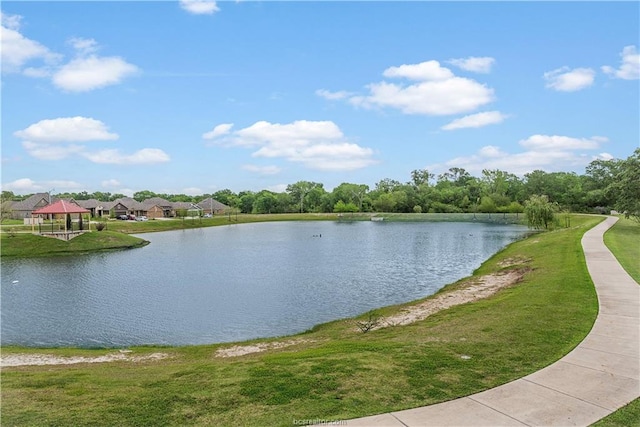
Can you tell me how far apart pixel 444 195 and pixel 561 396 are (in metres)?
141

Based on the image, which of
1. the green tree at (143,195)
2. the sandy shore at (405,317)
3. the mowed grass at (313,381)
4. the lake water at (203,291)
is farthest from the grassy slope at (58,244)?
the green tree at (143,195)

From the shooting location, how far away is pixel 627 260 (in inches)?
888

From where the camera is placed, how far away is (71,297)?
25.7m

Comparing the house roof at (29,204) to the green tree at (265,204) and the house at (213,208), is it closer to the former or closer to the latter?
the house at (213,208)

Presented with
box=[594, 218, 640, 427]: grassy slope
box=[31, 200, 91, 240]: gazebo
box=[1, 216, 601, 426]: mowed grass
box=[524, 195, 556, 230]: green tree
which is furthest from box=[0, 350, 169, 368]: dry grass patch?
box=[524, 195, 556, 230]: green tree

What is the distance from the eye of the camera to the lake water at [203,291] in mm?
18922

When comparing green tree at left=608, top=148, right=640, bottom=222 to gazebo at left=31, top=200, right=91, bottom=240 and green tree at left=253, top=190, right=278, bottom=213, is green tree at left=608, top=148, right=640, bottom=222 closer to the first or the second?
gazebo at left=31, top=200, right=91, bottom=240

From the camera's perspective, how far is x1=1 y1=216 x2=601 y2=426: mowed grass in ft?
22.7

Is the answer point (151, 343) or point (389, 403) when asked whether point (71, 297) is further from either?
point (389, 403)

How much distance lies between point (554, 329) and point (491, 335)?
5.67 ft

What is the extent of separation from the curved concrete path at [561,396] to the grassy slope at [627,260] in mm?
143

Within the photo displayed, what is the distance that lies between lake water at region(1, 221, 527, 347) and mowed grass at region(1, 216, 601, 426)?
6036mm

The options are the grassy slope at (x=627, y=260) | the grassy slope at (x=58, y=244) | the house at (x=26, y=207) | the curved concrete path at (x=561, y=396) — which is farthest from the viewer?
the house at (x=26, y=207)

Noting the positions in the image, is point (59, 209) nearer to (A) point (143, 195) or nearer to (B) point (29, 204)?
(B) point (29, 204)
